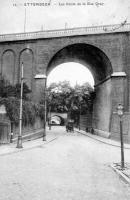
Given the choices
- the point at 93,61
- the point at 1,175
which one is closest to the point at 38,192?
the point at 1,175

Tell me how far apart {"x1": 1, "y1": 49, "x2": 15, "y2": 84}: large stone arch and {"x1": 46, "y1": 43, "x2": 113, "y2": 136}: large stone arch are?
15.4 feet

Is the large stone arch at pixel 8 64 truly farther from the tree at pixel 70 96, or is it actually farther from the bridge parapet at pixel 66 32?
the tree at pixel 70 96

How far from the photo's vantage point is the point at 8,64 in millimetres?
31703

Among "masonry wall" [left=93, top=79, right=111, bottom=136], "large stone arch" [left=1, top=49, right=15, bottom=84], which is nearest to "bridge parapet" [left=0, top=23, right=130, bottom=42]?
"large stone arch" [left=1, top=49, right=15, bottom=84]

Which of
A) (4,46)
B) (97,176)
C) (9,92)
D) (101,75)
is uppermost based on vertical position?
(4,46)

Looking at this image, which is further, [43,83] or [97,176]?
[43,83]

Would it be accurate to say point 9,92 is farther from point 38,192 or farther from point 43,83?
point 38,192

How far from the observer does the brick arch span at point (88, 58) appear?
1171 inches

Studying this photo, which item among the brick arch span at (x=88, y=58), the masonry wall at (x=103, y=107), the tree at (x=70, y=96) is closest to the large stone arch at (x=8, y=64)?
the brick arch span at (x=88, y=58)

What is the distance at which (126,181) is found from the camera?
7.42 metres

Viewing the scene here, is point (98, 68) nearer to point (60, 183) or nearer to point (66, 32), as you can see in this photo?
point (66, 32)

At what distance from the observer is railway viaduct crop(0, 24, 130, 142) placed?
2788cm

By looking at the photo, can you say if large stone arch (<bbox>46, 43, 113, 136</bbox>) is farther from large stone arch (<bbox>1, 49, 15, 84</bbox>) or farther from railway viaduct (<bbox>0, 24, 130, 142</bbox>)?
large stone arch (<bbox>1, 49, 15, 84</bbox>)

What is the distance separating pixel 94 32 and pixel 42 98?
10.3m
